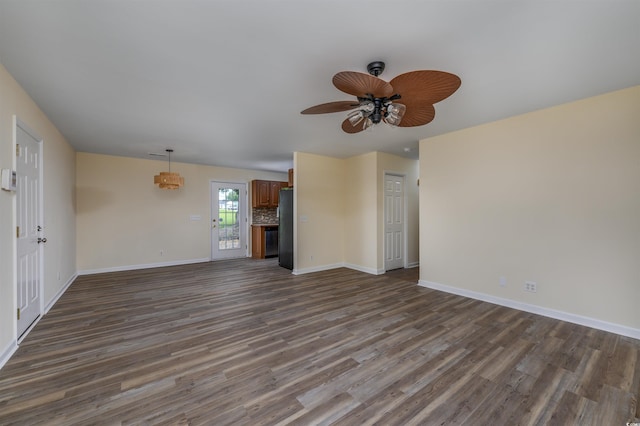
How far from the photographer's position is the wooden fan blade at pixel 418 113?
2093 millimetres

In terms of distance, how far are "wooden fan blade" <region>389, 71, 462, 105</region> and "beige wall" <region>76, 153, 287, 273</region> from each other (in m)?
6.04

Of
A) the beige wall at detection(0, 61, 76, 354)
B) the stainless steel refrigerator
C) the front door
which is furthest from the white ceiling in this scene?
the front door

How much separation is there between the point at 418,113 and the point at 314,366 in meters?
2.33

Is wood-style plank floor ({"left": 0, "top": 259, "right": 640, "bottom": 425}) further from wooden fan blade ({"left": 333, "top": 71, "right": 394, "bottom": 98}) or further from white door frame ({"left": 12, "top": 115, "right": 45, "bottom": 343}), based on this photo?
wooden fan blade ({"left": 333, "top": 71, "right": 394, "bottom": 98})

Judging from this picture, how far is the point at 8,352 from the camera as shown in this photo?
2258mm

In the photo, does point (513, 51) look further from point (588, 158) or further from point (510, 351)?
point (510, 351)

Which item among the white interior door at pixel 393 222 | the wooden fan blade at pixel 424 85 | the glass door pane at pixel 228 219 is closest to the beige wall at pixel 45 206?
the glass door pane at pixel 228 219

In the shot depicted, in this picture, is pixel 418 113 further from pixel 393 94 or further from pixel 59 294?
pixel 59 294

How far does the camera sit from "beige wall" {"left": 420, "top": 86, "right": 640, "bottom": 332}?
8.92 feet

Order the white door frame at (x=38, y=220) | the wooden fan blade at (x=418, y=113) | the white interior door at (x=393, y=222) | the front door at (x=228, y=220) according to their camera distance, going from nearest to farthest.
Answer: the wooden fan blade at (x=418, y=113), the white door frame at (x=38, y=220), the white interior door at (x=393, y=222), the front door at (x=228, y=220)

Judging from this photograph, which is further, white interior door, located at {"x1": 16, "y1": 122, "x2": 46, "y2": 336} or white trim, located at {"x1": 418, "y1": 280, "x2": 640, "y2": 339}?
white trim, located at {"x1": 418, "y1": 280, "x2": 640, "y2": 339}

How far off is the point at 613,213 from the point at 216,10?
415 cm

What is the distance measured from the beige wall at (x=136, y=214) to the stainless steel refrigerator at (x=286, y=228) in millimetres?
2159

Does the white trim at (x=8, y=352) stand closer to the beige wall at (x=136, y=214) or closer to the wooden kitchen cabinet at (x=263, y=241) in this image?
the beige wall at (x=136, y=214)
